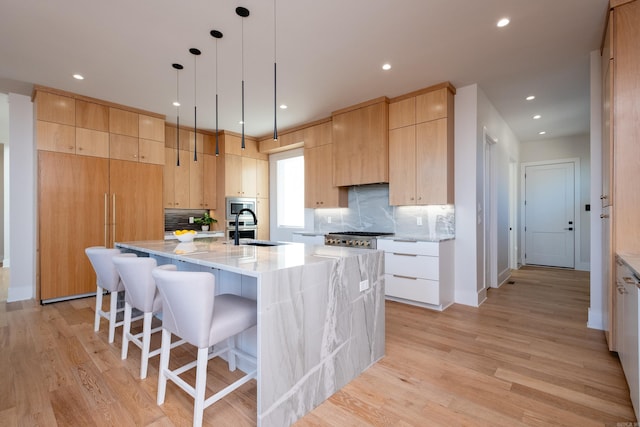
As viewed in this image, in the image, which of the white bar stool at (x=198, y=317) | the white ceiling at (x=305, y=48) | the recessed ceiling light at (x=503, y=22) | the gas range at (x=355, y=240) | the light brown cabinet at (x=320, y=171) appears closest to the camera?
the white bar stool at (x=198, y=317)

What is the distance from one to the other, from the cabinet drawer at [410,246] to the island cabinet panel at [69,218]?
3.91 meters

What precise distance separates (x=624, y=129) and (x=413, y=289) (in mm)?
2392

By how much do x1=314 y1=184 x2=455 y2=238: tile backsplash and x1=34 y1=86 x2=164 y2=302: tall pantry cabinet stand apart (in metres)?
2.81

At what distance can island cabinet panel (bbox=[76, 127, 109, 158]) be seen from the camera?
13.2 ft

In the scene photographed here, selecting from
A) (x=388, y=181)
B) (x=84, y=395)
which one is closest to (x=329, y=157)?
(x=388, y=181)

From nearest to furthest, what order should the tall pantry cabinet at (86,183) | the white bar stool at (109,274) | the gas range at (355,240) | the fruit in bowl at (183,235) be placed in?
the white bar stool at (109,274)
the fruit in bowl at (183,235)
the tall pantry cabinet at (86,183)
the gas range at (355,240)

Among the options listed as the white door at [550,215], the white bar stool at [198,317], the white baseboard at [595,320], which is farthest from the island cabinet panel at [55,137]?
the white door at [550,215]

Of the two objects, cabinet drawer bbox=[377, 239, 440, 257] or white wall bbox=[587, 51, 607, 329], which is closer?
white wall bbox=[587, 51, 607, 329]

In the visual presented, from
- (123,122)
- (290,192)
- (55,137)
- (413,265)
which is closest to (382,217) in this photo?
(413,265)

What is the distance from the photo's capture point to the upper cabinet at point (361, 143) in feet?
13.5

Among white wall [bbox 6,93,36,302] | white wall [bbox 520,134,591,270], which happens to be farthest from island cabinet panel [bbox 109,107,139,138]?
white wall [bbox 520,134,591,270]

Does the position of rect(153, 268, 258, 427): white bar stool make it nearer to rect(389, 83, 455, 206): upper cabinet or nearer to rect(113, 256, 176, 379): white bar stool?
rect(113, 256, 176, 379): white bar stool

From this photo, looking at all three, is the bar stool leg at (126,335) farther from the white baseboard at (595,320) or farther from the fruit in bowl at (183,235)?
the white baseboard at (595,320)

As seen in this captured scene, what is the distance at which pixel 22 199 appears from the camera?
3918 mm
